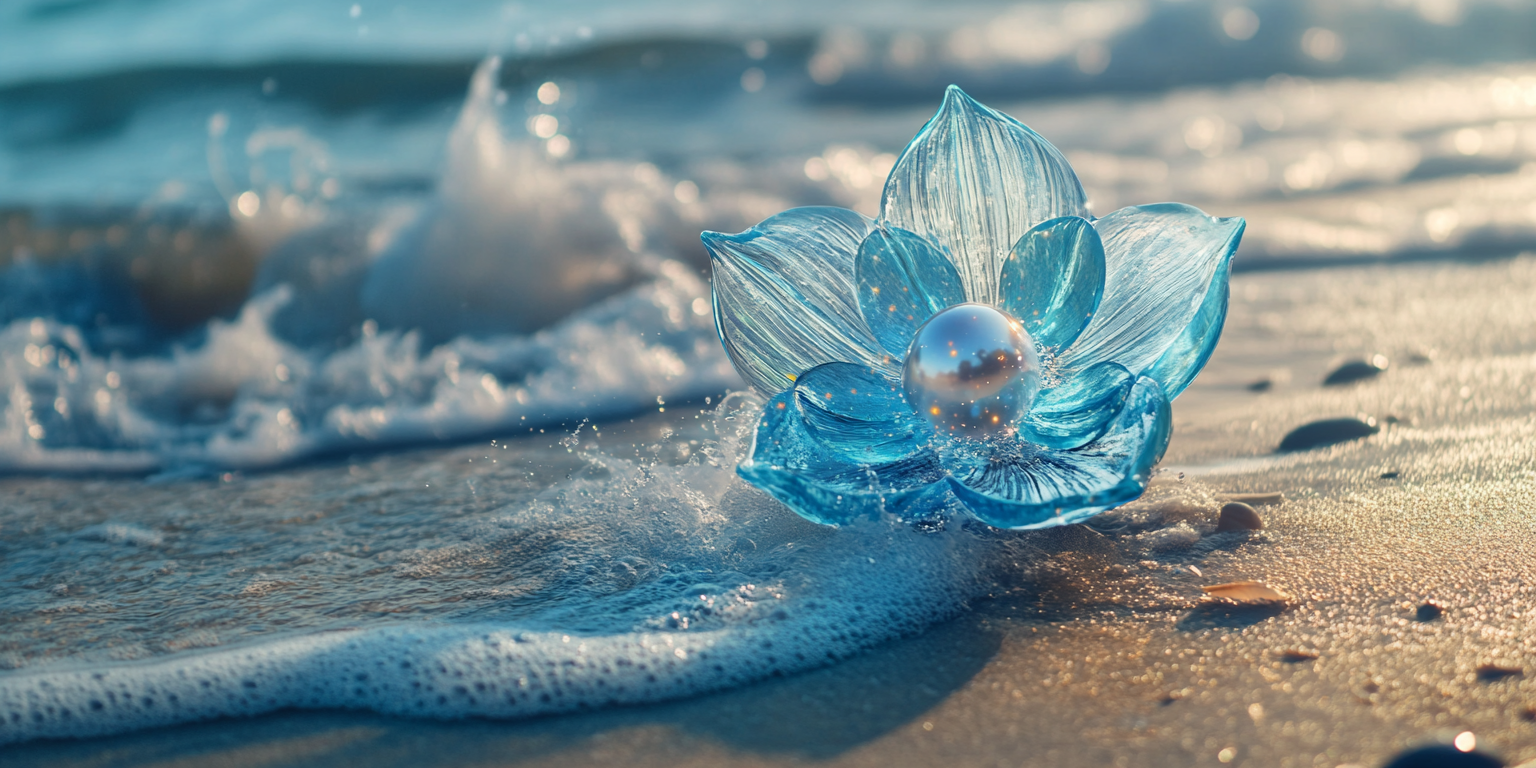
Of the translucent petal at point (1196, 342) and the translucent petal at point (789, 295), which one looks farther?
the translucent petal at point (789, 295)

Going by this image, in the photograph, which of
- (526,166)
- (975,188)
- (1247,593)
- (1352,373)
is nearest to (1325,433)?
(1352,373)

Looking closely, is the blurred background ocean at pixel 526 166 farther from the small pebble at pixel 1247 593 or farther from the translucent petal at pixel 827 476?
the small pebble at pixel 1247 593

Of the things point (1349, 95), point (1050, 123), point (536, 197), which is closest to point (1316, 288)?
point (536, 197)

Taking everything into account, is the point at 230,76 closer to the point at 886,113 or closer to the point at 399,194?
the point at 399,194

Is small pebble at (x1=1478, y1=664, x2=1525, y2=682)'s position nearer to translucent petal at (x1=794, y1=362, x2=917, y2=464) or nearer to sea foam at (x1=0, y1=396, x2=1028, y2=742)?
sea foam at (x1=0, y1=396, x2=1028, y2=742)

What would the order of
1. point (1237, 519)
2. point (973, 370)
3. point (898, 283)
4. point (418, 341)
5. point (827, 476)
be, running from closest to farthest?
point (973, 370) < point (827, 476) < point (898, 283) < point (1237, 519) < point (418, 341)

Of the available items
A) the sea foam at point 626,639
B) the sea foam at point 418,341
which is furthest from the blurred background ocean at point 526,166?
the sea foam at point 626,639

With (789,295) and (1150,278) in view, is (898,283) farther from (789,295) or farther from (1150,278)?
(1150,278)
